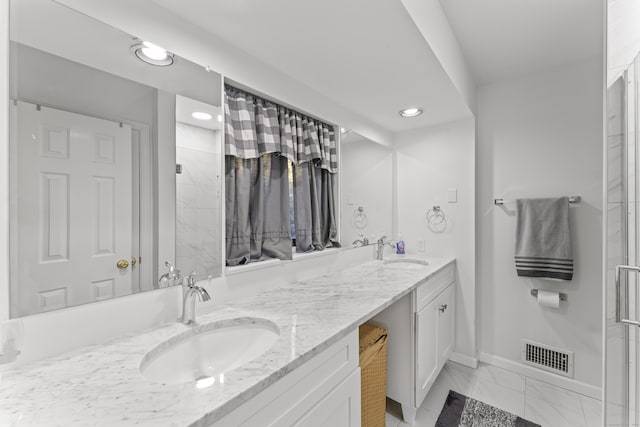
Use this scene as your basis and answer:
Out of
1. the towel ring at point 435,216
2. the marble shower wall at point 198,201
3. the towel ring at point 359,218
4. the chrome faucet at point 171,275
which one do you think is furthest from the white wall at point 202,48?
the towel ring at point 435,216

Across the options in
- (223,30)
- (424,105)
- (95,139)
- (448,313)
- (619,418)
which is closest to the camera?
(95,139)

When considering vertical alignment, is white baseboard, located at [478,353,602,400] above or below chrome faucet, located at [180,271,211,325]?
below

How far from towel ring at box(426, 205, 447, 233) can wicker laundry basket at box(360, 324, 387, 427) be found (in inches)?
48.2

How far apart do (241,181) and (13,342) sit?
958mm

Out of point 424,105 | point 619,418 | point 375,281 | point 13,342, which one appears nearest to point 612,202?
point 619,418

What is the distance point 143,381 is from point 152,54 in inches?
43.3

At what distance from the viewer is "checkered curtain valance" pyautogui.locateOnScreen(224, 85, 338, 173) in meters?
1.43

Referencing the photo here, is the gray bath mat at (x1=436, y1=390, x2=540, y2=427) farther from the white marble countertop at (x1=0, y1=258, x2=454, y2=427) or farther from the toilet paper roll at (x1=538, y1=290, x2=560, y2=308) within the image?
the white marble countertop at (x1=0, y1=258, x2=454, y2=427)

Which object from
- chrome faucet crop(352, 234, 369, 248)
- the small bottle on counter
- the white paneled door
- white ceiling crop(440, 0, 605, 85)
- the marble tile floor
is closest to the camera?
the white paneled door

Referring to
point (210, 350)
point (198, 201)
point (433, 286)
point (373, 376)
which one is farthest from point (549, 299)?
point (198, 201)

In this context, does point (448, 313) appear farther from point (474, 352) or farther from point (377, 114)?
point (377, 114)

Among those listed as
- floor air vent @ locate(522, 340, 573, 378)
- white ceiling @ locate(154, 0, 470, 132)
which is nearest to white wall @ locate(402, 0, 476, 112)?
white ceiling @ locate(154, 0, 470, 132)

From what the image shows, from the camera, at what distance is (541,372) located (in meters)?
2.17

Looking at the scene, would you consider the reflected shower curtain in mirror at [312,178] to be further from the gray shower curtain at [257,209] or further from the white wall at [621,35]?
the white wall at [621,35]
